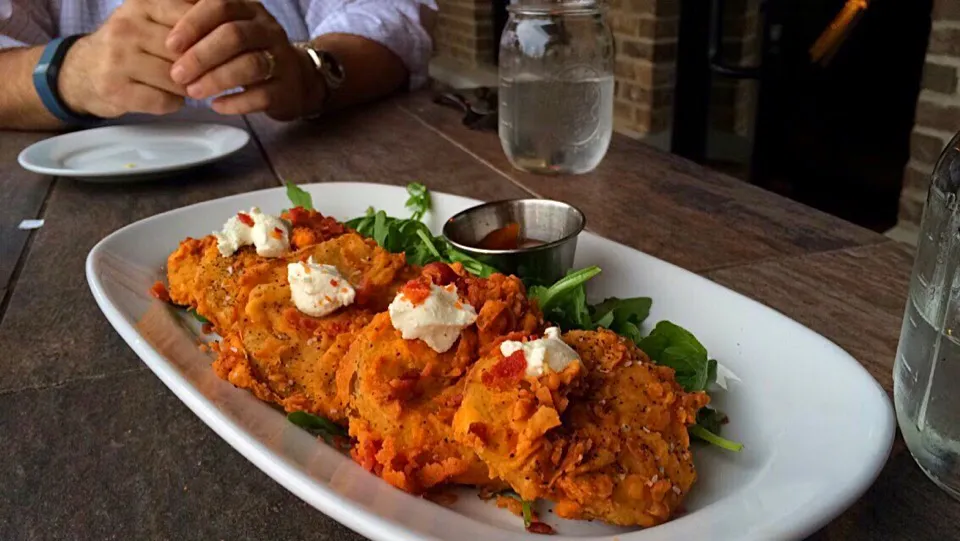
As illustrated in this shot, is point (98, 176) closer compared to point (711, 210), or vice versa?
point (711, 210)

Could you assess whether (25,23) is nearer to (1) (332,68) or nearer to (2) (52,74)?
(2) (52,74)

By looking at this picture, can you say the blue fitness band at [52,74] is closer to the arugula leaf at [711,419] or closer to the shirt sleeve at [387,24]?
the shirt sleeve at [387,24]

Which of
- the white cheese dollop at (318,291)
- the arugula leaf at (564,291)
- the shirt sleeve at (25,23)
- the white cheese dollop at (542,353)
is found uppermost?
the shirt sleeve at (25,23)

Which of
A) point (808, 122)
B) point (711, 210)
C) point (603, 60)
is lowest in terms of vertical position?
point (808, 122)

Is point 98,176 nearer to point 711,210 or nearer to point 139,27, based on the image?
point 139,27

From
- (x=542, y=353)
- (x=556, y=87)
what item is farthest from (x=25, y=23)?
(x=542, y=353)

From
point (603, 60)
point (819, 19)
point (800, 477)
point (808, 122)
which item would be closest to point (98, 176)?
point (603, 60)

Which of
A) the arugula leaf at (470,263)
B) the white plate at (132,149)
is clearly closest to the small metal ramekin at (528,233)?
the arugula leaf at (470,263)
